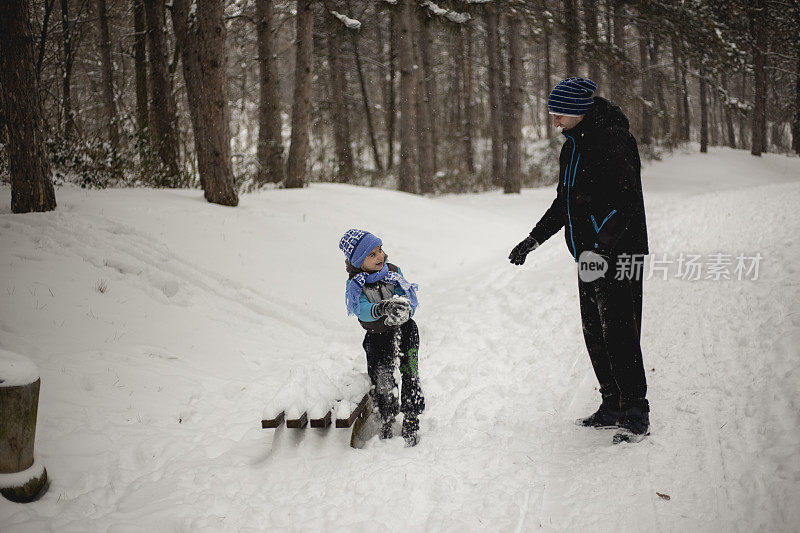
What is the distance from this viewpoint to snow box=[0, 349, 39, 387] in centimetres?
277

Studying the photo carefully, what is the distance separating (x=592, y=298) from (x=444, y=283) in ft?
15.4

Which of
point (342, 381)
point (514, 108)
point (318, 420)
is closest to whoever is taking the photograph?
point (318, 420)

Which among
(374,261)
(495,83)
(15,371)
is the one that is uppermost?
(495,83)

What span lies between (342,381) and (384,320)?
2.25 feet

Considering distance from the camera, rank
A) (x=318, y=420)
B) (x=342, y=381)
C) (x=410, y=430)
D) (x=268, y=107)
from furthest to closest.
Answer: (x=268, y=107), (x=342, y=381), (x=410, y=430), (x=318, y=420)

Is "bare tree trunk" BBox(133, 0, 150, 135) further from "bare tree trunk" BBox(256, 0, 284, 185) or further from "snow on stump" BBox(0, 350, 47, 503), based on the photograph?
"snow on stump" BBox(0, 350, 47, 503)

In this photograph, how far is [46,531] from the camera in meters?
2.65

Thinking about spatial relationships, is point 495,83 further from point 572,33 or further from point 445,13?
point 445,13

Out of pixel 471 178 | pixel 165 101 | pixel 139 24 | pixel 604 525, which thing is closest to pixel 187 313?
pixel 604 525

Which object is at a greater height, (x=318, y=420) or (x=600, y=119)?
(x=600, y=119)

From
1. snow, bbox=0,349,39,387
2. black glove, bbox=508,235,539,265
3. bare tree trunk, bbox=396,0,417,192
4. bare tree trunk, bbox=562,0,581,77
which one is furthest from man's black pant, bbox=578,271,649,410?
bare tree trunk, bbox=396,0,417,192

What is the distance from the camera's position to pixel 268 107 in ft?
42.0

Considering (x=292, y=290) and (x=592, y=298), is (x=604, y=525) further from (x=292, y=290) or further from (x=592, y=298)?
(x=292, y=290)

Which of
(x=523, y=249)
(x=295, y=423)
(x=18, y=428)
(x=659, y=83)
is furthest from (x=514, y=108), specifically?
(x=18, y=428)
